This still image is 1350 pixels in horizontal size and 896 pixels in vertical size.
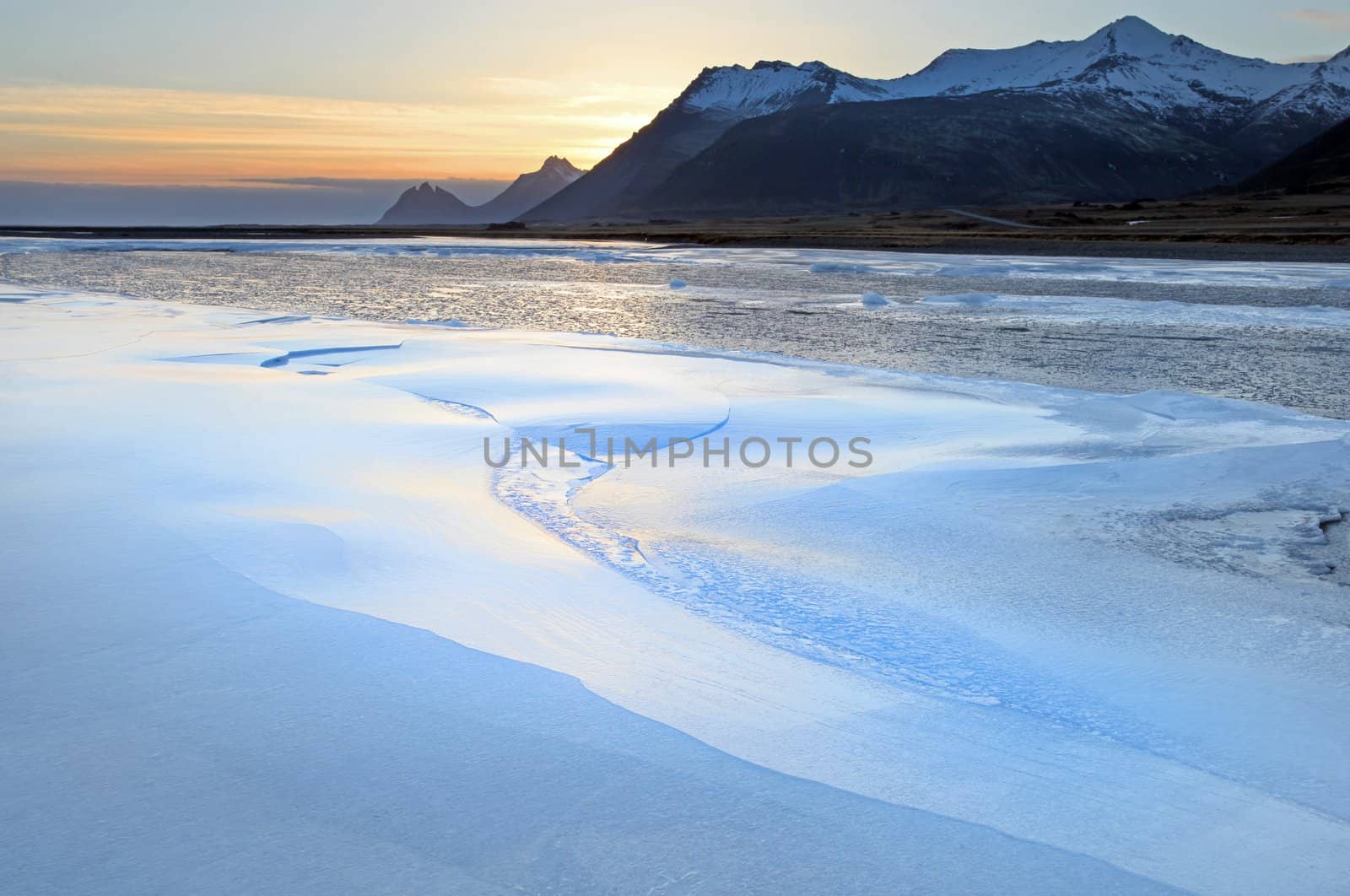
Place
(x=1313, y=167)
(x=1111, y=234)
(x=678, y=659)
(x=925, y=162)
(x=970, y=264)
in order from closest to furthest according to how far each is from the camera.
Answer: (x=678, y=659) < (x=970, y=264) < (x=1111, y=234) < (x=1313, y=167) < (x=925, y=162)

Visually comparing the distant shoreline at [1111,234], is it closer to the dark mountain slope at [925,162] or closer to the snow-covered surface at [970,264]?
the snow-covered surface at [970,264]

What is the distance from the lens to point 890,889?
7.31 ft

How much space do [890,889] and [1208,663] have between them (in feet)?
6.08

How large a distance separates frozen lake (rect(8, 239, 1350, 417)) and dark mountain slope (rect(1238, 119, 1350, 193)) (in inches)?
Result: 3129

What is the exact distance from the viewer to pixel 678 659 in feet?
11.3

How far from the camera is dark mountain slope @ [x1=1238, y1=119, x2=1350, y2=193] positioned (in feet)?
328

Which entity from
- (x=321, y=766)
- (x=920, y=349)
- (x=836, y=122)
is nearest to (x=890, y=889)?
(x=321, y=766)

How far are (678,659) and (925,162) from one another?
586 ft

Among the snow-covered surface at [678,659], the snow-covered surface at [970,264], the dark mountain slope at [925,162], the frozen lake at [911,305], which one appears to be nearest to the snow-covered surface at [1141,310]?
the frozen lake at [911,305]

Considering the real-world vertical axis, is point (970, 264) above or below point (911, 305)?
above

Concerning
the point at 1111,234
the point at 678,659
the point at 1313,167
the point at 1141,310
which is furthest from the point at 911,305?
the point at 1313,167

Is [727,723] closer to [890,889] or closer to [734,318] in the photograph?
[890,889]

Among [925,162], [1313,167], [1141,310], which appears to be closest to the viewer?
[1141,310]

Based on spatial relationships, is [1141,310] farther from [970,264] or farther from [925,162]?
[925,162]
